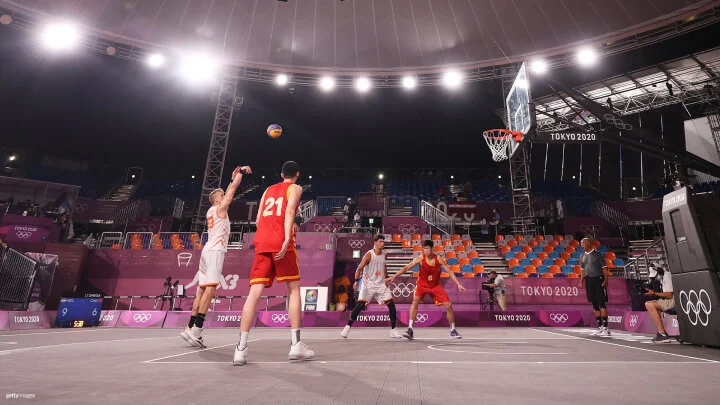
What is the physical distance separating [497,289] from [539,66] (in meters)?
13.4

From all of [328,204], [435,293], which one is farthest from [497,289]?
[328,204]

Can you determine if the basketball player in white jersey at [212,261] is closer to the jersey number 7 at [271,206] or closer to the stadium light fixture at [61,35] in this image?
the jersey number 7 at [271,206]

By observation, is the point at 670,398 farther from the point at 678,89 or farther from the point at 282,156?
the point at 282,156

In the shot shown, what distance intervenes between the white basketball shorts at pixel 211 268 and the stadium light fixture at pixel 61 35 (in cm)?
1995

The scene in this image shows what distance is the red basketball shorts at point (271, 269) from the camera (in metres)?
4.15

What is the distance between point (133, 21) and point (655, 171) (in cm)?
3468

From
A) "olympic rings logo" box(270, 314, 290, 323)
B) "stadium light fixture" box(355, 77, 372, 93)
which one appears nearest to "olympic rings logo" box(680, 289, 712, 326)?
"olympic rings logo" box(270, 314, 290, 323)

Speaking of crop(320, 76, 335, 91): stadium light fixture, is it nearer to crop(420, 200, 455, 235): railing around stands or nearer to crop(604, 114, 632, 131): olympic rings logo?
crop(420, 200, 455, 235): railing around stands

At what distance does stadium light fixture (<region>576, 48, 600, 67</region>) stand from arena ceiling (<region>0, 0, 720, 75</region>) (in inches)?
17.3

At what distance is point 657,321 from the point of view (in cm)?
677

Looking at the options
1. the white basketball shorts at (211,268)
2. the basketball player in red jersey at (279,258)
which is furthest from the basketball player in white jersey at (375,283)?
the basketball player in red jersey at (279,258)

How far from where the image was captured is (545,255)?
18109 mm

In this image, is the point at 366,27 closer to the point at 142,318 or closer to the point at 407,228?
the point at 407,228

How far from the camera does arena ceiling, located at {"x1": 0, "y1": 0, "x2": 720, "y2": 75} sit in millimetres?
18062
